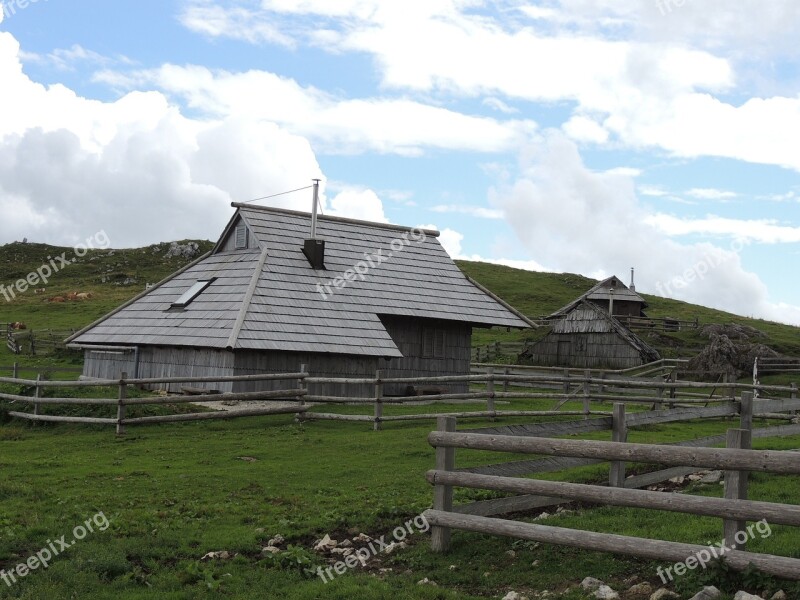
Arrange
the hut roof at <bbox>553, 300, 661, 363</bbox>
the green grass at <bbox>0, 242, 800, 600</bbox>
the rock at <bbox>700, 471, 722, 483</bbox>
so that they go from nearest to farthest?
the green grass at <bbox>0, 242, 800, 600</bbox>
the rock at <bbox>700, 471, 722, 483</bbox>
the hut roof at <bbox>553, 300, 661, 363</bbox>

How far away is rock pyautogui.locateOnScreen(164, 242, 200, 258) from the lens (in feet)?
321

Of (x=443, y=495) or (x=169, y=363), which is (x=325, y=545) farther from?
(x=169, y=363)

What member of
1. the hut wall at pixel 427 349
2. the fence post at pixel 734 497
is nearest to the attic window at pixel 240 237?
the hut wall at pixel 427 349

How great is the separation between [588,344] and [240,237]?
2880cm

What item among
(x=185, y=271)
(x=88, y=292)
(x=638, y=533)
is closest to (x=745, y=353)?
(x=185, y=271)

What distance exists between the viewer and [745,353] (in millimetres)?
43656

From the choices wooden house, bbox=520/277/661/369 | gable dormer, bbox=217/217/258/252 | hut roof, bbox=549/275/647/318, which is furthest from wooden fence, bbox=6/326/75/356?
hut roof, bbox=549/275/647/318

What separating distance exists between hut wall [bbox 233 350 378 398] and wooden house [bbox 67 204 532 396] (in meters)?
0.03

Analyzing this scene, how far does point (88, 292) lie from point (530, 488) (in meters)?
69.9

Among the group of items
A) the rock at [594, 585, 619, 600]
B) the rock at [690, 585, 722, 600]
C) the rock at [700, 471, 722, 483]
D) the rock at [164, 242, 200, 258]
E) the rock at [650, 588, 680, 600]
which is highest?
the rock at [164, 242, 200, 258]

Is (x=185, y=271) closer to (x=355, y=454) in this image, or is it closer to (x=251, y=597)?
(x=355, y=454)

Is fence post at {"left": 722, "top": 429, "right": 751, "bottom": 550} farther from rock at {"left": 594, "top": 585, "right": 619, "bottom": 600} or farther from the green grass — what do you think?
rock at {"left": 594, "top": 585, "right": 619, "bottom": 600}

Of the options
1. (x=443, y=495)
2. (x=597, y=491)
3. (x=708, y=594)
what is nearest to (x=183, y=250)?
(x=443, y=495)

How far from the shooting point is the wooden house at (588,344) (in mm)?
50750
